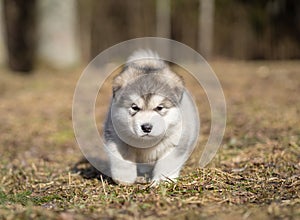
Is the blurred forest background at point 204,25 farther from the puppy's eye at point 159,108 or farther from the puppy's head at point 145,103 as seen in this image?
the puppy's eye at point 159,108

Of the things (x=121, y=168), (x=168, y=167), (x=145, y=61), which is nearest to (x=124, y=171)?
(x=121, y=168)

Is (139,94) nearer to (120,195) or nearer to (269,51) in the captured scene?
(120,195)

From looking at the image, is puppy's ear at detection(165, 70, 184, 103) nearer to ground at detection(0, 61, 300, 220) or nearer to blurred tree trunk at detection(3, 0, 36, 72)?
ground at detection(0, 61, 300, 220)

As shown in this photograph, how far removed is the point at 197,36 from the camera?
1878 cm

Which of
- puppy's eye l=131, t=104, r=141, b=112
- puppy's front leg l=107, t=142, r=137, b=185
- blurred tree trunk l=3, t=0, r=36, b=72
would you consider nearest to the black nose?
puppy's eye l=131, t=104, r=141, b=112

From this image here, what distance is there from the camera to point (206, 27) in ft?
60.6

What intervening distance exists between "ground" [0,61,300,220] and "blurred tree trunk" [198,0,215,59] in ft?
25.4

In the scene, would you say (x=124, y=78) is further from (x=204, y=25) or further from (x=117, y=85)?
(x=204, y=25)

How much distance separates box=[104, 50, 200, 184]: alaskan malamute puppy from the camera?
4.23 meters

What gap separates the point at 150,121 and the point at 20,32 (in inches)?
496

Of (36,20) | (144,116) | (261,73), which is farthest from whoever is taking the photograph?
(36,20)

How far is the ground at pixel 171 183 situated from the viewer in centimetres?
333

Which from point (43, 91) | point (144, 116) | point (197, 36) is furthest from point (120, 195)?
point (197, 36)

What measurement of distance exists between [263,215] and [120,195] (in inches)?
46.1
